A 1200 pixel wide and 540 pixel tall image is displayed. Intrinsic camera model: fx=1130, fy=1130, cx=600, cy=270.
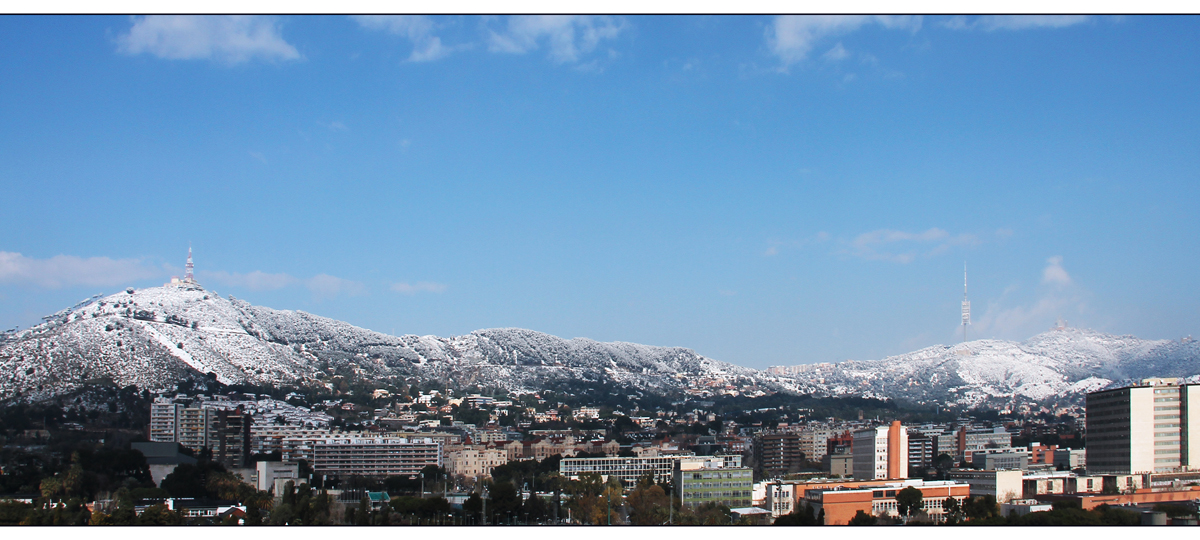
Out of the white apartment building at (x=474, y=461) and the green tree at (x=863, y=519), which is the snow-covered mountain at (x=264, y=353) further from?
the green tree at (x=863, y=519)

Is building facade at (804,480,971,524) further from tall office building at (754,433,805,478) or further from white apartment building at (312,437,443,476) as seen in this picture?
tall office building at (754,433,805,478)

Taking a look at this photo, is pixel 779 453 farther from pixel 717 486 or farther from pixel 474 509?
pixel 474 509

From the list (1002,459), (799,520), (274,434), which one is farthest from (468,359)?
(799,520)

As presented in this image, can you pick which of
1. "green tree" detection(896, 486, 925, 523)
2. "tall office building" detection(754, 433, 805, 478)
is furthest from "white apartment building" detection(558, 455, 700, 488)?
"green tree" detection(896, 486, 925, 523)

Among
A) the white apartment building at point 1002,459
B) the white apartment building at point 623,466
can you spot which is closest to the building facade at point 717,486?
the white apartment building at point 623,466
